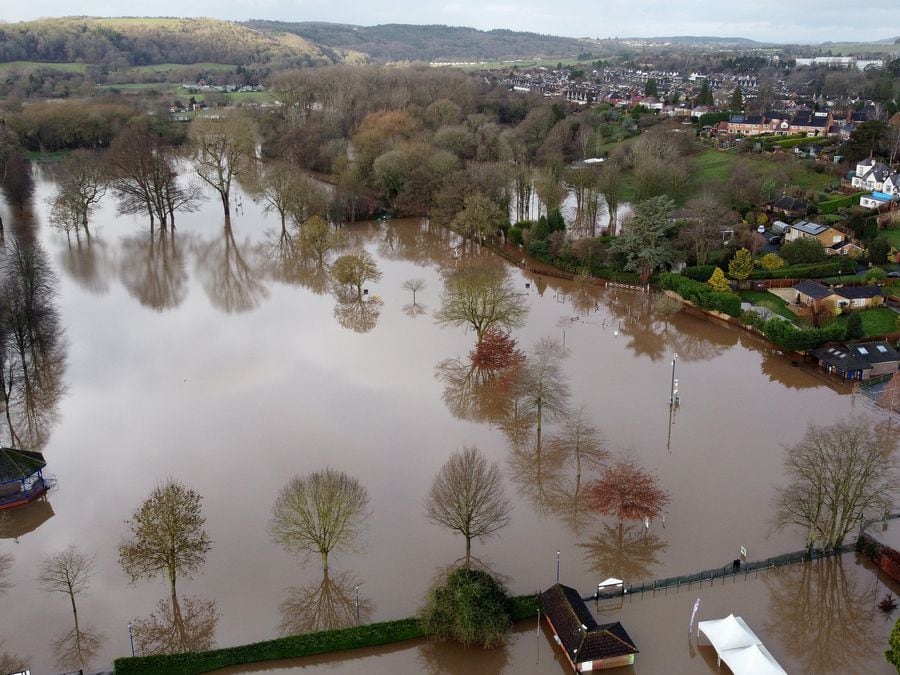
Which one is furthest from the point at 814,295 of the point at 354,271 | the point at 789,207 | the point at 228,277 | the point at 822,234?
the point at 228,277

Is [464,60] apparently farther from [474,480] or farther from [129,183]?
[474,480]

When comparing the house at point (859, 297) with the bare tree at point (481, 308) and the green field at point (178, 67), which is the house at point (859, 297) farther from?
the green field at point (178, 67)

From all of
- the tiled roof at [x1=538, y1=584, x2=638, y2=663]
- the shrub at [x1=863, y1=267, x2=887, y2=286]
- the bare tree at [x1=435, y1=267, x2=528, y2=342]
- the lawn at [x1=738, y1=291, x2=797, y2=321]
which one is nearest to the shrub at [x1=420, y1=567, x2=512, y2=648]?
the tiled roof at [x1=538, y1=584, x2=638, y2=663]

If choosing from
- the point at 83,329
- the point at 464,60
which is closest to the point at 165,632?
the point at 83,329

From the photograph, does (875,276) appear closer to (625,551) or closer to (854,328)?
(854,328)

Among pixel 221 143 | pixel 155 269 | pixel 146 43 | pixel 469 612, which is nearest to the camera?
pixel 469 612

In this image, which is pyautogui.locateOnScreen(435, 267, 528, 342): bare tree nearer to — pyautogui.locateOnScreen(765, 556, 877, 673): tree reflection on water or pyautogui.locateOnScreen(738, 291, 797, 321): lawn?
pyautogui.locateOnScreen(738, 291, 797, 321): lawn
